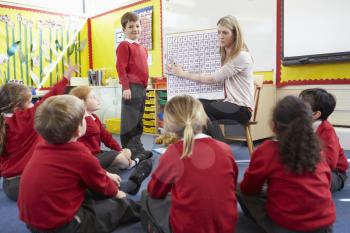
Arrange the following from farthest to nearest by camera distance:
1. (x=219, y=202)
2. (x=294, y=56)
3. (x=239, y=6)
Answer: (x=239, y=6) < (x=294, y=56) < (x=219, y=202)

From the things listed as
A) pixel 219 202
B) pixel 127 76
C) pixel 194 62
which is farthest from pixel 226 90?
pixel 219 202

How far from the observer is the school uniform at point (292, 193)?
3.67 ft

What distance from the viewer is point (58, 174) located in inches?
45.9

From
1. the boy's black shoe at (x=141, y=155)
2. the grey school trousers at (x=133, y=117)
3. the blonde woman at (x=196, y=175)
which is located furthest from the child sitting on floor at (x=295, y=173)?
the grey school trousers at (x=133, y=117)

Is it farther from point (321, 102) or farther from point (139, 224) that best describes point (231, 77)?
point (139, 224)

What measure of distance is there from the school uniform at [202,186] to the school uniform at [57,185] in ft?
0.94

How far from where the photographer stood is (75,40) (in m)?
5.66

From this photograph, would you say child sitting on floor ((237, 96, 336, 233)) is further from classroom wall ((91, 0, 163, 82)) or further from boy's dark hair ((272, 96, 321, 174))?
classroom wall ((91, 0, 163, 82))

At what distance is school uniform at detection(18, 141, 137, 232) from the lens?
1.16 meters

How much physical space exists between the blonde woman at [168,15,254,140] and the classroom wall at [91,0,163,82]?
2683 millimetres

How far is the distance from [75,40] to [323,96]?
4.76 meters

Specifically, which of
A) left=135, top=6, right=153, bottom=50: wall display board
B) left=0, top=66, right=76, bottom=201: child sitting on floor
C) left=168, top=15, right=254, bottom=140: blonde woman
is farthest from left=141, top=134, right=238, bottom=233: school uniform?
left=135, top=6, right=153, bottom=50: wall display board

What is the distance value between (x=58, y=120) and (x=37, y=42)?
14.5 feet

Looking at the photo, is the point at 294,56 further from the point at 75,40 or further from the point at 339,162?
the point at 75,40
